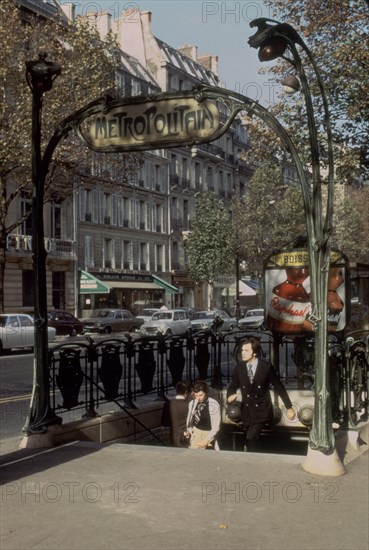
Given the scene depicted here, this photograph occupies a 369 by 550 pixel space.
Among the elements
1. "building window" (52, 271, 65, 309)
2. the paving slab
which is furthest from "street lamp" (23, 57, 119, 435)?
"building window" (52, 271, 65, 309)

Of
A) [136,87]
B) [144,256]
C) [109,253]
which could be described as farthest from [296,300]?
[136,87]

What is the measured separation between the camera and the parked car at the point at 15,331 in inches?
1059

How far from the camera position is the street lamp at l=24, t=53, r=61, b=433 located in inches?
324

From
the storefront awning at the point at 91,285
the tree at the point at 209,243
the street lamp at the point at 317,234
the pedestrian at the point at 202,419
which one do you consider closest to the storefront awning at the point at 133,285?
the storefront awning at the point at 91,285

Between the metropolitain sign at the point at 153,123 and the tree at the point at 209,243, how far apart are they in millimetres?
46973

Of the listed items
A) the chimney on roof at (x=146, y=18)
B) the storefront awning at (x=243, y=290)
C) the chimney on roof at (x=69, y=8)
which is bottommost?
the storefront awning at (x=243, y=290)

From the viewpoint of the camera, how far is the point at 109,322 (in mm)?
40000

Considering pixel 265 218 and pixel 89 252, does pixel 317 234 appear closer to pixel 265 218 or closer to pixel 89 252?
pixel 89 252

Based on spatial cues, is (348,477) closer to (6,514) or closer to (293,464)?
(293,464)

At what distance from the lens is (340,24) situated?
18703mm

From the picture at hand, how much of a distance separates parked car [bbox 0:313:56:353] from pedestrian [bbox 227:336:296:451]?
63.8 feet

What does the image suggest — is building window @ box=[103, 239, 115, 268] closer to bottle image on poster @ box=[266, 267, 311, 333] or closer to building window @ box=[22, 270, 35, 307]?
building window @ box=[22, 270, 35, 307]

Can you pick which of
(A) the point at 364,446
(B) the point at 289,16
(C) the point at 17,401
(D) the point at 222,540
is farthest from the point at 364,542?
(B) the point at 289,16

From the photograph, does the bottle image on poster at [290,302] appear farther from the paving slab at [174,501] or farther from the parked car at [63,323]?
the parked car at [63,323]
